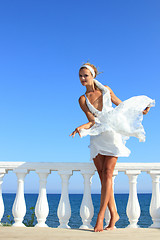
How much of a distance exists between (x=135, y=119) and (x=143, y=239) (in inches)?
57.8

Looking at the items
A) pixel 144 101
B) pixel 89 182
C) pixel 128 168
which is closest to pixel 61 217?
pixel 89 182

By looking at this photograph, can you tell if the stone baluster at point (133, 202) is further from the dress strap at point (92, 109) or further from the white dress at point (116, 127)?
the dress strap at point (92, 109)

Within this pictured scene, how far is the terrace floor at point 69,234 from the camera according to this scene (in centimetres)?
277

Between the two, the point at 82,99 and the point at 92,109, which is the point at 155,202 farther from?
the point at 82,99

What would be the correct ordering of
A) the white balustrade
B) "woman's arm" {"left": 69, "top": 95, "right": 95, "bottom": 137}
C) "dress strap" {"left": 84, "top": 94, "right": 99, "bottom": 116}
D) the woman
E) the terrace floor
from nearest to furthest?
the terrace floor
"woman's arm" {"left": 69, "top": 95, "right": 95, "bottom": 137}
the woman
"dress strap" {"left": 84, "top": 94, "right": 99, "bottom": 116}
the white balustrade

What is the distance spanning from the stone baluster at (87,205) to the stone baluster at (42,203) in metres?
0.52

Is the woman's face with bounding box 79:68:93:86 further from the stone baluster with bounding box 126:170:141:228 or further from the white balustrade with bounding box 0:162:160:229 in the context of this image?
the stone baluster with bounding box 126:170:141:228

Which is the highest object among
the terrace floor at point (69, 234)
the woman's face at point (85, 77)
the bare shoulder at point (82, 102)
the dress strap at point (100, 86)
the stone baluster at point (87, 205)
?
the woman's face at point (85, 77)

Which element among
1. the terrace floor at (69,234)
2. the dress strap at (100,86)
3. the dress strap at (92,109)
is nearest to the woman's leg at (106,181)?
the terrace floor at (69,234)

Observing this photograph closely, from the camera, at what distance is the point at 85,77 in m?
3.72

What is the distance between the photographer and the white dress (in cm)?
340

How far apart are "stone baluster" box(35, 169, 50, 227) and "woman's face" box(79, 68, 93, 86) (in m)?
1.38

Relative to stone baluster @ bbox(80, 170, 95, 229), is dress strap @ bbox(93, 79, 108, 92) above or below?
above

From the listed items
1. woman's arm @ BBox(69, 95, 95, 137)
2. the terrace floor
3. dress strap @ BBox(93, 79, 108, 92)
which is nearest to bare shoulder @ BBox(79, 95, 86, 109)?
woman's arm @ BBox(69, 95, 95, 137)
